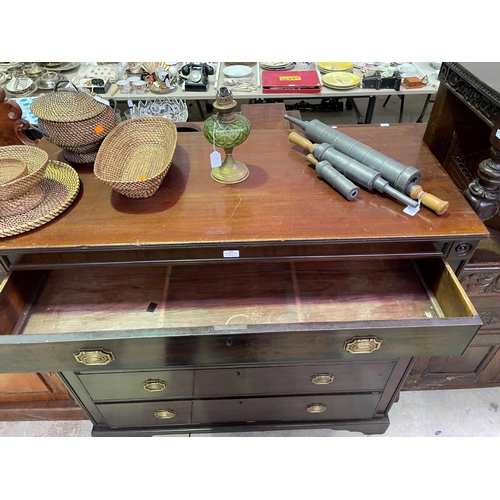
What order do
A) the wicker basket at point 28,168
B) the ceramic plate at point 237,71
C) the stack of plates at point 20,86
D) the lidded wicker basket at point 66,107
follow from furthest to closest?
the ceramic plate at point 237,71
the stack of plates at point 20,86
the lidded wicker basket at point 66,107
the wicker basket at point 28,168

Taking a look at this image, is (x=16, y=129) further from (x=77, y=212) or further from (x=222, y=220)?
(x=222, y=220)

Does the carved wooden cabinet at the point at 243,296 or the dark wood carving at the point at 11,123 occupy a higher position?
the dark wood carving at the point at 11,123

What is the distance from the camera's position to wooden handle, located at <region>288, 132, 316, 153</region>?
107 cm

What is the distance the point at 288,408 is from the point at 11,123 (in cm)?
129

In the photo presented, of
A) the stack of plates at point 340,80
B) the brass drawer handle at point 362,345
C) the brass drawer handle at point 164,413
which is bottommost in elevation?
the brass drawer handle at point 164,413

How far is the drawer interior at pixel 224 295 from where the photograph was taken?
1.08 meters

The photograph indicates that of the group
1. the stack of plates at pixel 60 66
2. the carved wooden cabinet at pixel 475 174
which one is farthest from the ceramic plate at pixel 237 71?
the carved wooden cabinet at pixel 475 174

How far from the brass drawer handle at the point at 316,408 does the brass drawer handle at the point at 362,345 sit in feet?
Result: 1.44

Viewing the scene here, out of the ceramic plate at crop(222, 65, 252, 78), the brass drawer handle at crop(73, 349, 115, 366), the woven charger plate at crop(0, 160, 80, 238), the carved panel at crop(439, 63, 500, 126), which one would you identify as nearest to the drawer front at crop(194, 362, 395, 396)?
the brass drawer handle at crop(73, 349, 115, 366)

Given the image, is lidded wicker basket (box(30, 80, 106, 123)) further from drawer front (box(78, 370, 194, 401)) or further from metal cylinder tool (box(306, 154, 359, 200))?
drawer front (box(78, 370, 194, 401))

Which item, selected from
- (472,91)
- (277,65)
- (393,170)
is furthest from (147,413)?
(277,65)

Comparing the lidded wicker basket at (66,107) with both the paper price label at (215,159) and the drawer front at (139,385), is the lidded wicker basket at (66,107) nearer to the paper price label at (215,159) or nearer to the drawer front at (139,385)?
the paper price label at (215,159)

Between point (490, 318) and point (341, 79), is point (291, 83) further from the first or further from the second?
point (490, 318)

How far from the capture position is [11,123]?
113 centimetres
